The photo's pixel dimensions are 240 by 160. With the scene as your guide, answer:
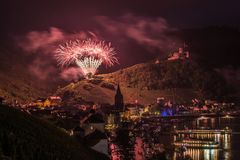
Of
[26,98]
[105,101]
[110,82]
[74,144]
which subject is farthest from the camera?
[110,82]

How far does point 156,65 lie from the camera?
120312 mm

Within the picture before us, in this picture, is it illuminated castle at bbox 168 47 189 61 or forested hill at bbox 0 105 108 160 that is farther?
illuminated castle at bbox 168 47 189 61

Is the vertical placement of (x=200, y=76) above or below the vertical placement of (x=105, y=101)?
above

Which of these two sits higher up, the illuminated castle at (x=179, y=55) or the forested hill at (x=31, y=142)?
the illuminated castle at (x=179, y=55)

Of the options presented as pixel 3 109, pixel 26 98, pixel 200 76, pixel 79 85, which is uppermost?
pixel 200 76

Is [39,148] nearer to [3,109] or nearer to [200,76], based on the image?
[3,109]

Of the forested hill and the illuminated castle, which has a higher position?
the illuminated castle

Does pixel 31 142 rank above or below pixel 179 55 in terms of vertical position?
below

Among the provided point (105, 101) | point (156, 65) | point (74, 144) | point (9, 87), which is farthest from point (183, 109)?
point (74, 144)

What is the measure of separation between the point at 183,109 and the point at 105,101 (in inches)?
571

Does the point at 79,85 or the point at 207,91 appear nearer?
the point at 79,85

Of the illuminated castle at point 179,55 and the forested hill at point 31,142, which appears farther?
the illuminated castle at point 179,55

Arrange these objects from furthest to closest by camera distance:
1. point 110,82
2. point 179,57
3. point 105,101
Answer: point 179,57
point 110,82
point 105,101

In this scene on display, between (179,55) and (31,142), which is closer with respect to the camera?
(31,142)
